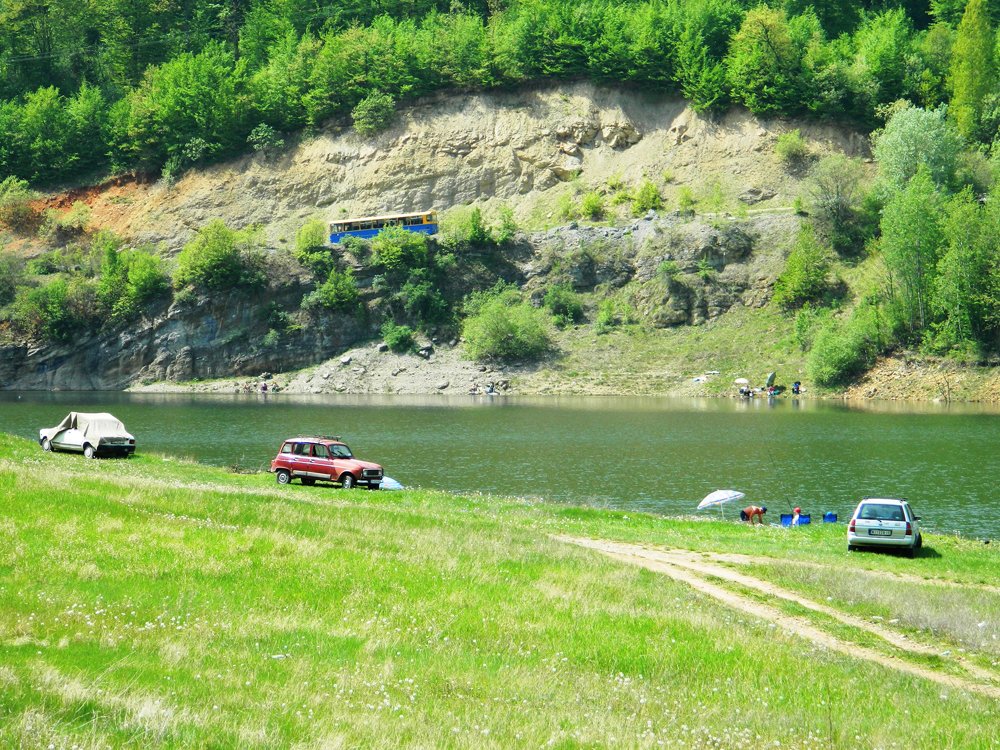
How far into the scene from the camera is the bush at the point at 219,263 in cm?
12225

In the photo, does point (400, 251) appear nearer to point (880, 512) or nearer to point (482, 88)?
point (482, 88)

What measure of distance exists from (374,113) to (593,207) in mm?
35526

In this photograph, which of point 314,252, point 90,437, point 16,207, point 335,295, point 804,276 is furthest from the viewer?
point 16,207

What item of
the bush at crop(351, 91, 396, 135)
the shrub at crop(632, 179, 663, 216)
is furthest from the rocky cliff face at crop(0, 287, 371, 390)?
the shrub at crop(632, 179, 663, 216)

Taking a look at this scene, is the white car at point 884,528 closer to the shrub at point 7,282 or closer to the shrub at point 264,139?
the shrub at point 7,282

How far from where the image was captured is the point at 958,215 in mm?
93188

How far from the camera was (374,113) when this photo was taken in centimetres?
13612

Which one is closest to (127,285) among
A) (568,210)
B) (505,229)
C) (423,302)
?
(423,302)

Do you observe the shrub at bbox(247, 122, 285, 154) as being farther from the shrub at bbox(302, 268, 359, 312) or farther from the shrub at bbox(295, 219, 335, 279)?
the shrub at bbox(302, 268, 359, 312)

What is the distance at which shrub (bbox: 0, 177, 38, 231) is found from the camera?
5310 inches

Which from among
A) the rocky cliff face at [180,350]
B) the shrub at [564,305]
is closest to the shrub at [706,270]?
the shrub at [564,305]

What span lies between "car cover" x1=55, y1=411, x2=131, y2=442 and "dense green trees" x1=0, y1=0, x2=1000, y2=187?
96583 millimetres

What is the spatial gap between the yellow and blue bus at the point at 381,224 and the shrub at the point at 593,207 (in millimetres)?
20065

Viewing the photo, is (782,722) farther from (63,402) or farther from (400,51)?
(400,51)
